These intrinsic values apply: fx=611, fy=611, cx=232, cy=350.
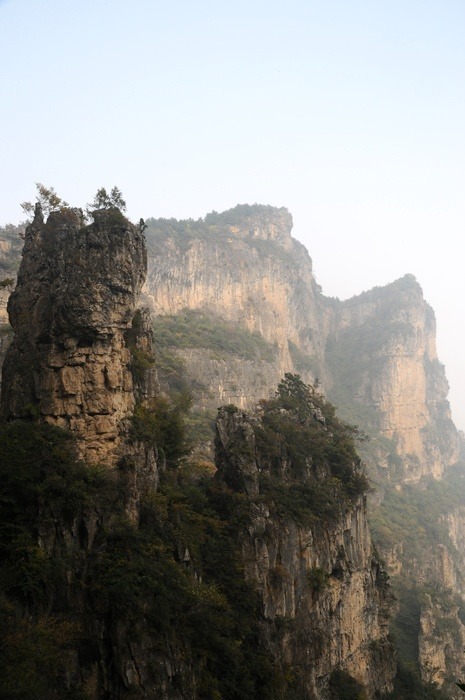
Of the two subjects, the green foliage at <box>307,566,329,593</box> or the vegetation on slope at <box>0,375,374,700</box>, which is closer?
the vegetation on slope at <box>0,375,374,700</box>

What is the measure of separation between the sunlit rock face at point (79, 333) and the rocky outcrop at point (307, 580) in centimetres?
635

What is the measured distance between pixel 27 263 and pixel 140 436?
7.66m

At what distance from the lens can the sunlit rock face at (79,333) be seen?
19656 millimetres

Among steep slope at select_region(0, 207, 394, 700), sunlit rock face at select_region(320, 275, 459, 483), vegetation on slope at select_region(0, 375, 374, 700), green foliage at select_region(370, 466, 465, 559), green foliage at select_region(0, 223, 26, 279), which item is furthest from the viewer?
sunlit rock face at select_region(320, 275, 459, 483)

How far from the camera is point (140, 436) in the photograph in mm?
20484

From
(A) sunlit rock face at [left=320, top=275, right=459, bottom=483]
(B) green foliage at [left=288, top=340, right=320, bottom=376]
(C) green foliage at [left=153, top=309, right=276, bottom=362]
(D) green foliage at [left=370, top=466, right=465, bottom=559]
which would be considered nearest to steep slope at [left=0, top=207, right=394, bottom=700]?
(D) green foliage at [left=370, top=466, right=465, bottom=559]

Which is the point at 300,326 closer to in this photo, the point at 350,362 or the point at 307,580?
the point at 350,362

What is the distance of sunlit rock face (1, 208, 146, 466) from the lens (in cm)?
1966

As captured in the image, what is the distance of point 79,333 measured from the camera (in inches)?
787

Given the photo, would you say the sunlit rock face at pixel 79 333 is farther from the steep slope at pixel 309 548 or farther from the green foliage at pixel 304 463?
the green foliage at pixel 304 463

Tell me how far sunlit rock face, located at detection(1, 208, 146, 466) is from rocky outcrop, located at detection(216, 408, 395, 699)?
6.35 metres

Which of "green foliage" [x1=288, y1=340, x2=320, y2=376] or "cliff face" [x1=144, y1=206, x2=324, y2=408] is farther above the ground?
"cliff face" [x1=144, y1=206, x2=324, y2=408]

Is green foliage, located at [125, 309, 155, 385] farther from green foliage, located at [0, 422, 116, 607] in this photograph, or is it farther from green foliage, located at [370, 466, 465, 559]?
green foliage, located at [370, 466, 465, 559]

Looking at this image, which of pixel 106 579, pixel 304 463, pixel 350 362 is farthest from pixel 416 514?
pixel 106 579
